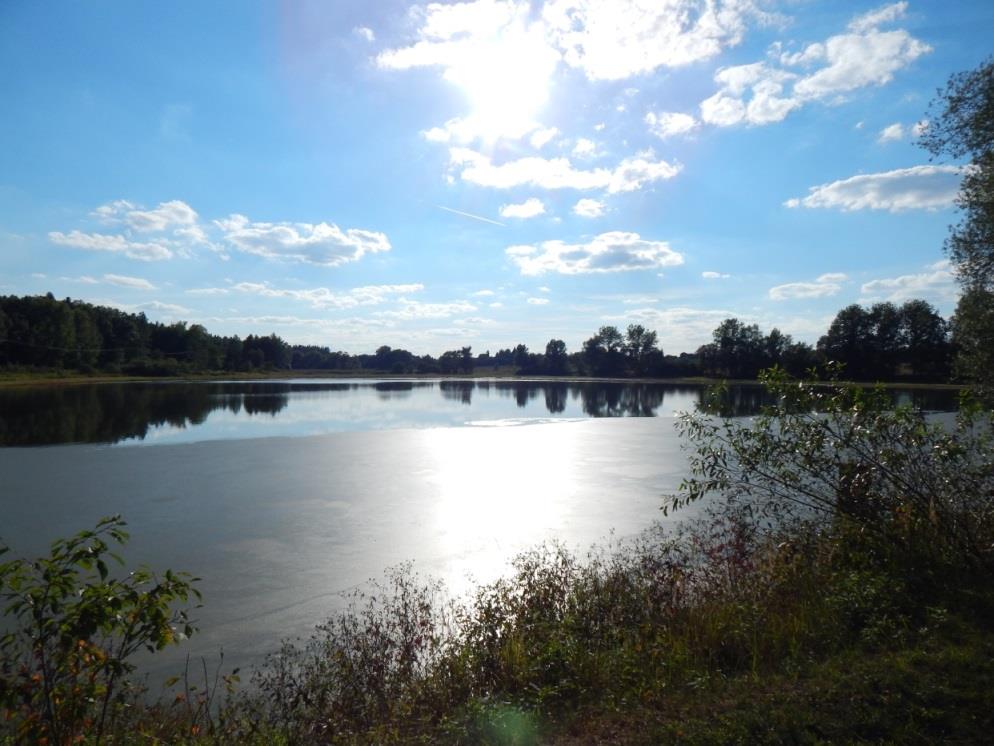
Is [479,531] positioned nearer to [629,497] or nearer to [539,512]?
[539,512]

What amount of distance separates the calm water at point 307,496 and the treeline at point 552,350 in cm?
2696

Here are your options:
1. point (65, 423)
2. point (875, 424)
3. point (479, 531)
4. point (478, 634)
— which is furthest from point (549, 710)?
point (65, 423)

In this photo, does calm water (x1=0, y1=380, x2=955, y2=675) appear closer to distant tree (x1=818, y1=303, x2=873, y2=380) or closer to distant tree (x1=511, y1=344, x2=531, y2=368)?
distant tree (x1=818, y1=303, x2=873, y2=380)

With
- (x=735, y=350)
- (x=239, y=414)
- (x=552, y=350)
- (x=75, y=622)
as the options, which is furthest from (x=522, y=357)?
(x=75, y=622)

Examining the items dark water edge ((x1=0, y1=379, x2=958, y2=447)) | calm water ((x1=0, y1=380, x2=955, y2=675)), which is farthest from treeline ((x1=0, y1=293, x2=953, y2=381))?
calm water ((x1=0, y1=380, x2=955, y2=675))

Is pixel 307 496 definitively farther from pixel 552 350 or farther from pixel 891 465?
pixel 552 350

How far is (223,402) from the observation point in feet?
118

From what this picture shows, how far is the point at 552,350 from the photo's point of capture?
115 metres

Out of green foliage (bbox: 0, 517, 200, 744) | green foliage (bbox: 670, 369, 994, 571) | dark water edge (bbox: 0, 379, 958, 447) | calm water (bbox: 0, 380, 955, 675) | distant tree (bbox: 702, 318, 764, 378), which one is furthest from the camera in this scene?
distant tree (bbox: 702, 318, 764, 378)

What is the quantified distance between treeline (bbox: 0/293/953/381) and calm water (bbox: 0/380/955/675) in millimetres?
26961

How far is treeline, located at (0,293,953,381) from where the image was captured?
64.4 metres

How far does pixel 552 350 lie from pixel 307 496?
10447 cm

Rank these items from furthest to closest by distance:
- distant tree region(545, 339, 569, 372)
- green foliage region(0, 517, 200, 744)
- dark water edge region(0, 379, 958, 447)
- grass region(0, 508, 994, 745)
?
distant tree region(545, 339, 569, 372)
dark water edge region(0, 379, 958, 447)
grass region(0, 508, 994, 745)
green foliage region(0, 517, 200, 744)

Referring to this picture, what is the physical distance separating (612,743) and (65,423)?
2576 centimetres
